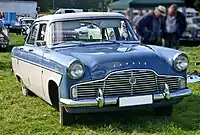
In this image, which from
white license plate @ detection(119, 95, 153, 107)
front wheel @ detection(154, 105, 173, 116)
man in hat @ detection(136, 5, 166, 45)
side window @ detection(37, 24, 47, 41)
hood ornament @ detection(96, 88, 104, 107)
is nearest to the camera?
hood ornament @ detection(96, 88, 104, 107)

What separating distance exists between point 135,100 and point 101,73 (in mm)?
536

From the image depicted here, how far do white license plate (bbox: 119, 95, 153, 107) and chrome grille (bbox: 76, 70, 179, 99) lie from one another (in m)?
0.07

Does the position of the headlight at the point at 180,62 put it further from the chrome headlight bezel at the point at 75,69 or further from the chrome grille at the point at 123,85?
the chrome headlight bezel at the point at 75,69

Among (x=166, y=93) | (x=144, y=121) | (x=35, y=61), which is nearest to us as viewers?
(x=166, y=93)

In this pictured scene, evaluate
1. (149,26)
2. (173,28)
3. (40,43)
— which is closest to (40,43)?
(40,43)

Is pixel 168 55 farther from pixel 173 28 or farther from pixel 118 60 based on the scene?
pixel 173 28

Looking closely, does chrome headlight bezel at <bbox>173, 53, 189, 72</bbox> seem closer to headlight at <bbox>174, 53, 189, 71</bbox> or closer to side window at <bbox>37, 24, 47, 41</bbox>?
headlight at <bbox>174, 53, 189, 71</bbox>

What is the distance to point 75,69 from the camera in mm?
5141

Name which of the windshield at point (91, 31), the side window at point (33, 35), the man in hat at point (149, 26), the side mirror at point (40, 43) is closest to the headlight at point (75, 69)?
the windshield at point (91, 31)

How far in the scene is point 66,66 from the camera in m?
5.15

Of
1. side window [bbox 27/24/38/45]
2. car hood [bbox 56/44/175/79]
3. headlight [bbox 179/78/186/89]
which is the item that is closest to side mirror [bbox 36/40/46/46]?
side window [bbox 27/24/38/45]

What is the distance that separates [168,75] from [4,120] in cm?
235

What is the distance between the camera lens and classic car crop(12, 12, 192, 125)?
5141 millimetres

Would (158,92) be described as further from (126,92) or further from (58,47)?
(58,47)
